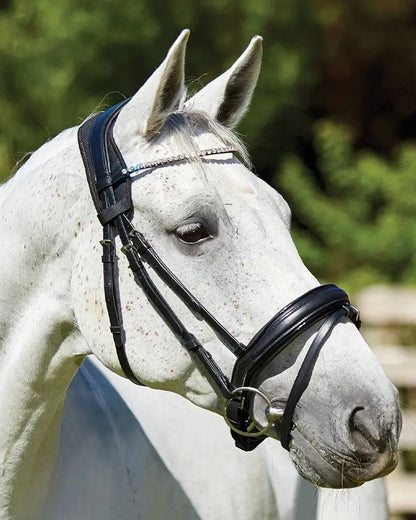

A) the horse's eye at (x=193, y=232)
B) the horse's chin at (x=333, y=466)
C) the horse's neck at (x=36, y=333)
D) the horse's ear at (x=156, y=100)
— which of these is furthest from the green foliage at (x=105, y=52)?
the horse's chin at (x=333, y=466)

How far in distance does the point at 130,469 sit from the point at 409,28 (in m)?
8.70

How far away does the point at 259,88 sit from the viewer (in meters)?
9.18

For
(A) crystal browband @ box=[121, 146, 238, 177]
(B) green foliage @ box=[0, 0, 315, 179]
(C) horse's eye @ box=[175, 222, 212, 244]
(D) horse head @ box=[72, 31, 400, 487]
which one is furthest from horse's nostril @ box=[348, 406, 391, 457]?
(B) green foliage @ box=[0, 0, 315, 179]

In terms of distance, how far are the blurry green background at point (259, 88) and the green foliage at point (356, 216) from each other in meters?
0.01

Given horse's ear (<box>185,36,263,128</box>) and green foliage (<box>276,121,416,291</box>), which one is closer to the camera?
Answer: horse's ear (<box>185,36,263,128</box>)

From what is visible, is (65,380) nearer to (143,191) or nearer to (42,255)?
(42,255)

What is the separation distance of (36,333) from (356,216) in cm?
672

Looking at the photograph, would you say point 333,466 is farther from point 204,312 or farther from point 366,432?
point 204,312

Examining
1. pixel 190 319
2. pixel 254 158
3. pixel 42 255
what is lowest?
pixel 254 158

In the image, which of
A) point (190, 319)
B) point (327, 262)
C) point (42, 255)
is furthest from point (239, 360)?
point (327, 262)

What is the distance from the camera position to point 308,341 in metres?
2.19

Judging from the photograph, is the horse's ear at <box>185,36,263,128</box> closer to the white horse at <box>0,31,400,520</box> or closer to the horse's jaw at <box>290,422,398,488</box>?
the white horse at <box>0,31,400,520</box>

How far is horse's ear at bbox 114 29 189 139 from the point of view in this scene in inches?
90.9

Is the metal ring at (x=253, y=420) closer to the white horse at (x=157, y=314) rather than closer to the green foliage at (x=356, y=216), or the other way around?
the white horse at (x=157, y=314)
